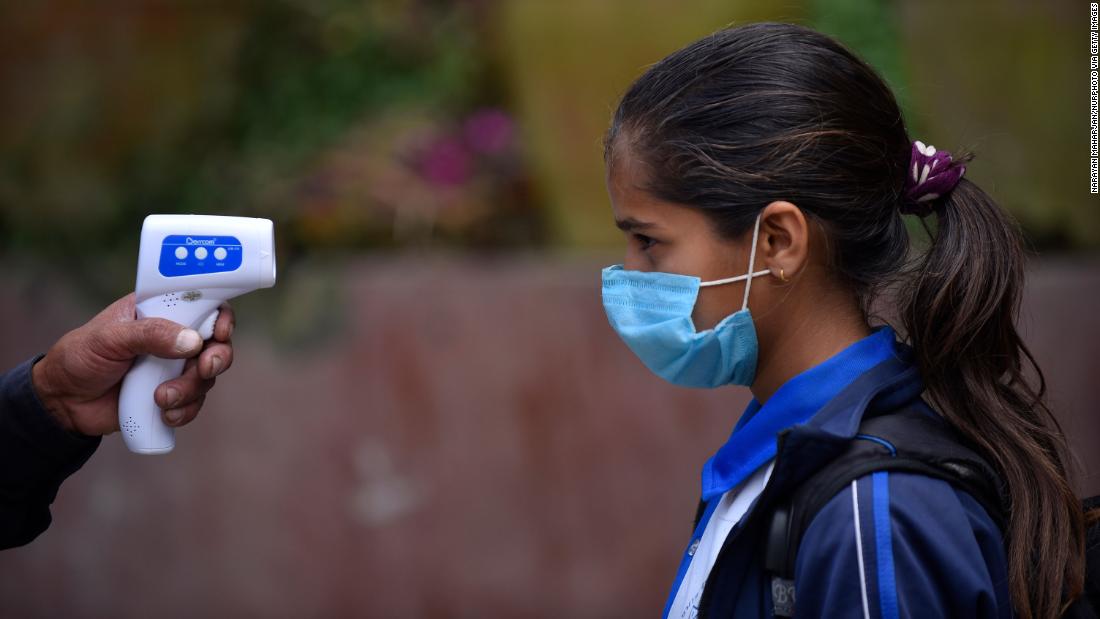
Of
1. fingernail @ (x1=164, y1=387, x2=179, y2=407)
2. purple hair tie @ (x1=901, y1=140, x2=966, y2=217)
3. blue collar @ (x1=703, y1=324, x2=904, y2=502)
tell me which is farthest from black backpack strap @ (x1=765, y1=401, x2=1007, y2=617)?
fingernail @ (x1=164, y1=387, x2=179, y2=407)

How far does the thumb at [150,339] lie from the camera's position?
6.70 ft

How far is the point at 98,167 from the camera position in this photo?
4148 millimetres

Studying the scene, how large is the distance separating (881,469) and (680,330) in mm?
422

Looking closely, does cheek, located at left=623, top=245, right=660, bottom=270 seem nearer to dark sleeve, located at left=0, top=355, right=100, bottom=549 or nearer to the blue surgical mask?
the blue surgical mask

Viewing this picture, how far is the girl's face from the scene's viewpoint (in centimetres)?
A: 173

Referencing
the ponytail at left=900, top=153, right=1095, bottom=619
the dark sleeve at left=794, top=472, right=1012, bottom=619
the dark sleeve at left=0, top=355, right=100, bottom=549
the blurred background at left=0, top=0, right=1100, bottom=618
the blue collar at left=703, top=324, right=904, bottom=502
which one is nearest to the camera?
the dark sleeve at left=794, top=472, right=1012, bottom=619

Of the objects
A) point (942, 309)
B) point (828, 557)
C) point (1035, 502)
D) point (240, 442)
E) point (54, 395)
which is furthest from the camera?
point (240, 442)

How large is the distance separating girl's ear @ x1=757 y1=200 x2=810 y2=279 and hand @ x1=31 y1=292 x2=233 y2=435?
1.06 m

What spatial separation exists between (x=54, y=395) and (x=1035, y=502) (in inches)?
71.1

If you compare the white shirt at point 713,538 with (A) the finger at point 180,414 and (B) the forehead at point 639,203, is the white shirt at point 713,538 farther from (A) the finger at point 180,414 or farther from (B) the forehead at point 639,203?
(A) the finger at point 180,414

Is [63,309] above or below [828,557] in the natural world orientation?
below

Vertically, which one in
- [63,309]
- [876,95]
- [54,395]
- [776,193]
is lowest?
[63,309]

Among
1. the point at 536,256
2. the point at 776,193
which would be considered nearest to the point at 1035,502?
the point at 776,193

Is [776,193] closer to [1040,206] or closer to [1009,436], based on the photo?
[1009,436]
